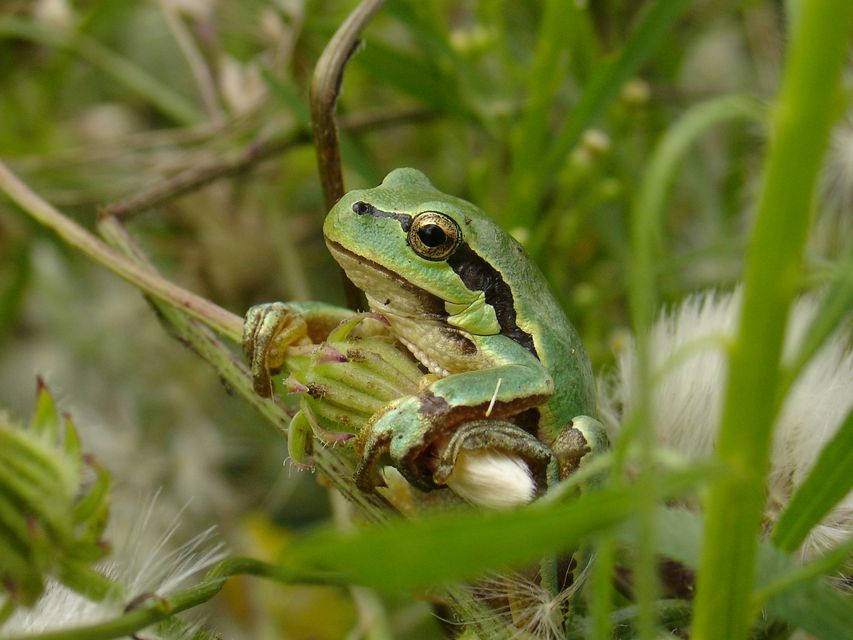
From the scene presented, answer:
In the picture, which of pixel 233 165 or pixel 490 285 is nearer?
pixel 490 285

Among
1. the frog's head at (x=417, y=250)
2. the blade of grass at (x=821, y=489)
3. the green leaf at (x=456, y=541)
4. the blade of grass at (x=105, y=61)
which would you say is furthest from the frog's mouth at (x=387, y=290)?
the blade of grass at (x=105, y=61)

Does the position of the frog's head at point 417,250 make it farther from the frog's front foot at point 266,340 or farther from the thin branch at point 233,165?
the thin branch at point 233,165

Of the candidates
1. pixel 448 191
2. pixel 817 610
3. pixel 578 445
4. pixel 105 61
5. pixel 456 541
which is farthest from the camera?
pixel 105 61

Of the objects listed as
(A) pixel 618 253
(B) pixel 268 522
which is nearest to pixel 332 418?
(A) pixel 618 253

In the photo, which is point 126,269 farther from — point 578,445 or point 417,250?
point 578,445

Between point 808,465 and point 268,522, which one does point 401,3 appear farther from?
point 268,522

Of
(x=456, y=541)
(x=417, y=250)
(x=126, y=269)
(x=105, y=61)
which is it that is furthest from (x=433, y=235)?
(x=105, y=61)

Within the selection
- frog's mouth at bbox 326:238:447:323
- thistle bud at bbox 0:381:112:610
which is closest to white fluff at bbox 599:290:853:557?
frog's mouth at bbox 326:238:447:323
